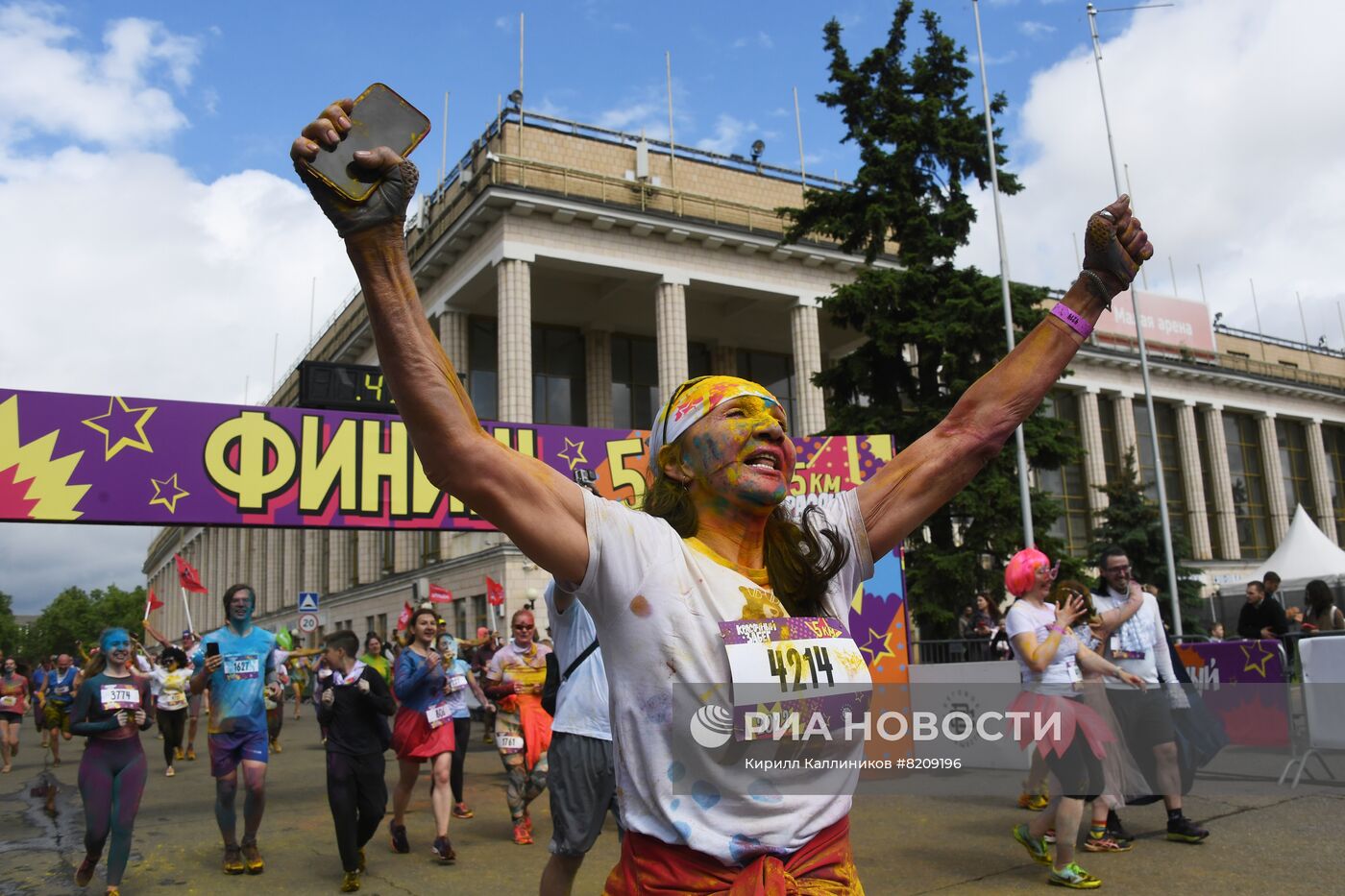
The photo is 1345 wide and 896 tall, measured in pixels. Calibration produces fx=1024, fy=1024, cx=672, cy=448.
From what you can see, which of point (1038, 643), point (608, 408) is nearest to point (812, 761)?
point (1038, 643)

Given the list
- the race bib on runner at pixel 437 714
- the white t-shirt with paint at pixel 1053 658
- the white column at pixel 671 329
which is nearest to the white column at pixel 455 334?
the white column at pixel 671 329

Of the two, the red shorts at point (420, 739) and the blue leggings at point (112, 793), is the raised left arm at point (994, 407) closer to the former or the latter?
the blue leggings at point (112, 793)

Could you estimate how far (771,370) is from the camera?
41.3m

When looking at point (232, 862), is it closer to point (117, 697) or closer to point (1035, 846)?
point (117, 697)

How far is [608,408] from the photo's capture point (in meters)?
36.8

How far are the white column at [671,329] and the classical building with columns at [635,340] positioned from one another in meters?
0.07

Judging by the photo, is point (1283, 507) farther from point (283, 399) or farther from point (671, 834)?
point (671, 834)

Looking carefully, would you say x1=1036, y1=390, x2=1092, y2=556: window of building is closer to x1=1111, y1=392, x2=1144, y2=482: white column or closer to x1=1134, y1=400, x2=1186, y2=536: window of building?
x1=1111, y1=392, x2=1144, y2=482: white column

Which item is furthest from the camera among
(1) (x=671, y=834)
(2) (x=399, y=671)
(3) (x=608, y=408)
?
(3) (x=608, y=408)

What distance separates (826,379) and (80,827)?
48.8ft

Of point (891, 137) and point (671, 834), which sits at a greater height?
point (891, 137)

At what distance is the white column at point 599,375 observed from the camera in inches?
1441

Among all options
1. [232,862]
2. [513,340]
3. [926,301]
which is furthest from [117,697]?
[513,340]

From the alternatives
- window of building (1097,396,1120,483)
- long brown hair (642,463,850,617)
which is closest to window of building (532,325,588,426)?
window of building (1097,396,1120,483)
